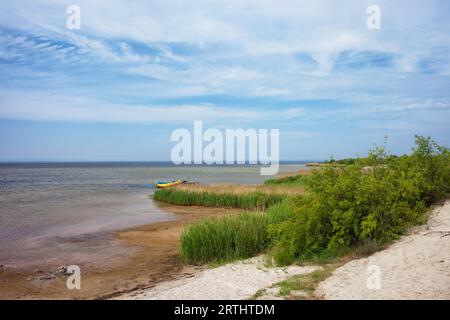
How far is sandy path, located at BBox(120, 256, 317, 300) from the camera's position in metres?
8.18

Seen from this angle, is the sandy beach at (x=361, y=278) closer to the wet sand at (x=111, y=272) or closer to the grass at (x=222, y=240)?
the wet sand at (x=111, y=272)

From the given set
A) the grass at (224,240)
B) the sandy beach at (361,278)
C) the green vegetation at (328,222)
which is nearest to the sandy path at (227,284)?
the sandy beach at (361,278)

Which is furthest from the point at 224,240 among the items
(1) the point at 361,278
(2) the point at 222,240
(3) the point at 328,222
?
(1) the point at 361,278

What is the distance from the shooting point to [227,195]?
30328 millimetres

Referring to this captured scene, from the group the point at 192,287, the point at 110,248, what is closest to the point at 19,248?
the point at 110,248

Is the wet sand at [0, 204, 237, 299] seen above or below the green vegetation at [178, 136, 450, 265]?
below

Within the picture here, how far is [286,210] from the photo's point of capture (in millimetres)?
15172

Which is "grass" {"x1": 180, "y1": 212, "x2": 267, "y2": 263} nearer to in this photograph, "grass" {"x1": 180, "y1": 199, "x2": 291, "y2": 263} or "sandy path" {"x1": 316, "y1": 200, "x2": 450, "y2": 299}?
"grass" {"x1": 180, "y1": 199, "x2": 291, "y2": 263}

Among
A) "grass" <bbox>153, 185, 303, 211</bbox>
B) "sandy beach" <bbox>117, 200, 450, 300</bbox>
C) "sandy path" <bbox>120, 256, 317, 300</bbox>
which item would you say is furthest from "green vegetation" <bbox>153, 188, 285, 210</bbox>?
"sandy beach" <bbox>117, 200, 450, 300</bbox>

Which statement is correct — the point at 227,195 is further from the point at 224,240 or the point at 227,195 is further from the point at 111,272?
the point at 111,272

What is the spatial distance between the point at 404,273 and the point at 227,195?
22513 mm

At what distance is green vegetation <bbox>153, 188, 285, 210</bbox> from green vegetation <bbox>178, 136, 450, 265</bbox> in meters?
12.7

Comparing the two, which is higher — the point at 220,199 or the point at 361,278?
the point at 361,278
